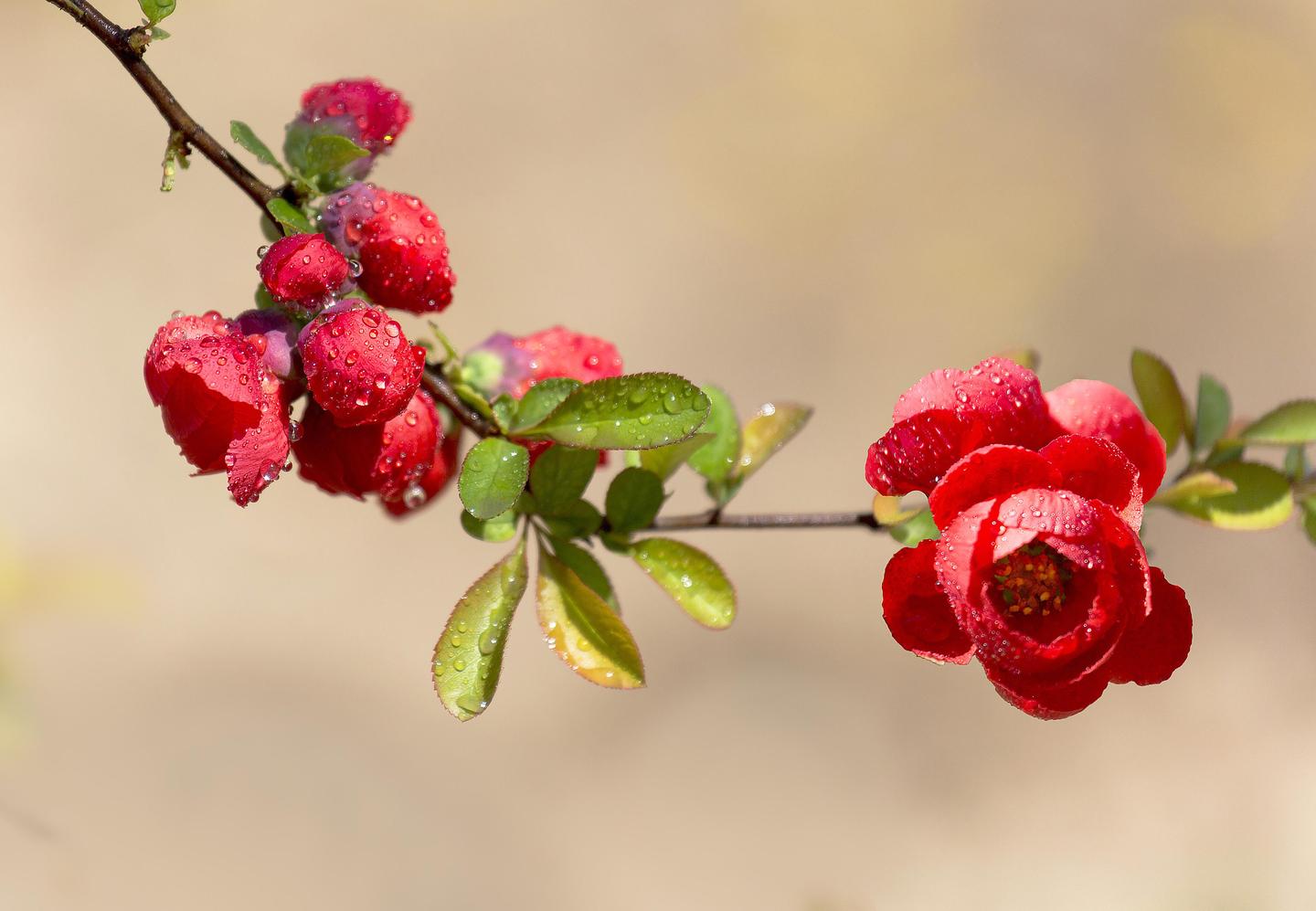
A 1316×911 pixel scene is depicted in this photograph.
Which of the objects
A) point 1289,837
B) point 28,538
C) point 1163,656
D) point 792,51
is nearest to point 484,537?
point 1163,656

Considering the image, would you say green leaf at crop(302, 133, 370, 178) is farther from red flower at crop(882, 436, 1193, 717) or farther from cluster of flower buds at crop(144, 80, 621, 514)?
red flower at crop(882, 436, 1193, 717)

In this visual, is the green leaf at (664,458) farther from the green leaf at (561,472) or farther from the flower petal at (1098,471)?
the flower petal at (1098,471)

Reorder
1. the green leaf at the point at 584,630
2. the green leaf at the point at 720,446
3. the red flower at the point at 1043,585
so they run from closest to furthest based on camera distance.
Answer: the red flower at the point at 1043,585, the green leaf at the point at 584,630, the green leaf at the point at 720,446

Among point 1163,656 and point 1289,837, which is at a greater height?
point 1163,656

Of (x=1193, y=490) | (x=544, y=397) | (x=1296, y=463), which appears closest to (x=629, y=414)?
(x=544, y=397)

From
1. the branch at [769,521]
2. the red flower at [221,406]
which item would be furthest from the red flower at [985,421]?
the red flower at [221,406]

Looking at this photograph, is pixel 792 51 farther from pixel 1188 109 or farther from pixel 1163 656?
pixel 1163 656
